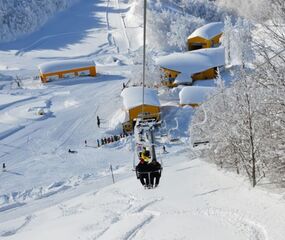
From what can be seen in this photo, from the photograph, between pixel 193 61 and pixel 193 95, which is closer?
pixel 193 95

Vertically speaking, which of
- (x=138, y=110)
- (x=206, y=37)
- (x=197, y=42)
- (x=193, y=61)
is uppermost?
(x=206, y=37)

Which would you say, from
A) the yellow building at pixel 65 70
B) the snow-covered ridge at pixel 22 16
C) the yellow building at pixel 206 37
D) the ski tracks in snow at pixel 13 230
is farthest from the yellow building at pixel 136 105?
the snow-covered ridge at pixel 22 16

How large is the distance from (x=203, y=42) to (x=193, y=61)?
37.8 ft

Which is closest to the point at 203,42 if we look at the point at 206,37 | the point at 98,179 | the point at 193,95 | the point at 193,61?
the point at 206,37

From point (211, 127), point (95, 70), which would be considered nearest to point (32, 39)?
point (95, 70)

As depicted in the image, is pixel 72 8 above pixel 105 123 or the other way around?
above

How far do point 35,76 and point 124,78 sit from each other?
12.2m

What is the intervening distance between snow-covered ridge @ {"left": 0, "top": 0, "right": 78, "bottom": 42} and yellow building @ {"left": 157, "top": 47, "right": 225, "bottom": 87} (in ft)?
123

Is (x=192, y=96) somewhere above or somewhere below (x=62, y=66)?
below

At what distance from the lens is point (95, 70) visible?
58969 mm

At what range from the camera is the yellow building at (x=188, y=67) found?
181 ft

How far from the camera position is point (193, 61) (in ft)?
186

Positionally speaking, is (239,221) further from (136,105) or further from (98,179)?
(136,105)

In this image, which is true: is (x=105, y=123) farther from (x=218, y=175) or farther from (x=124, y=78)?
(x=218, y=175)
